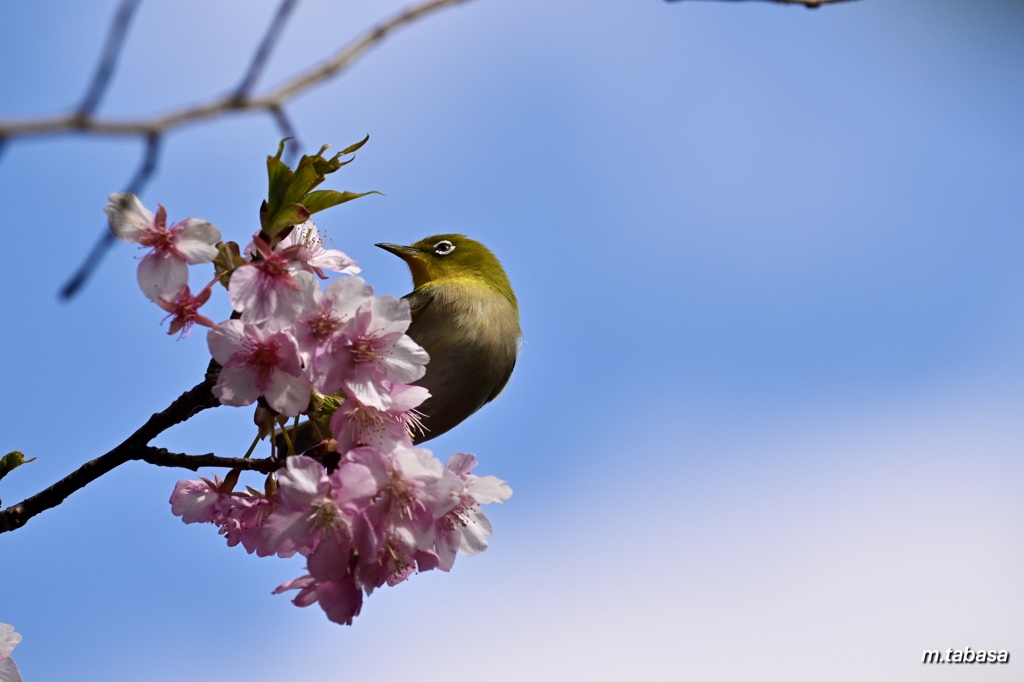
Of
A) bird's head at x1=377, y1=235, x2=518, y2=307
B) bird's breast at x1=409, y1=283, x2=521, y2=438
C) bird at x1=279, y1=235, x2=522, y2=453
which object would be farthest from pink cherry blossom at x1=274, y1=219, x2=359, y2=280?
bird's head at x1=377, y1=235, x2=518, y2=307

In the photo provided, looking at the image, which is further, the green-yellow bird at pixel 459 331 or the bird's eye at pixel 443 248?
the bird's eye at pixel 443 248

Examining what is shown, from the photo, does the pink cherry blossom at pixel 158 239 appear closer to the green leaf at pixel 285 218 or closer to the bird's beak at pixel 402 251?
the green leaf at pixel 285 218

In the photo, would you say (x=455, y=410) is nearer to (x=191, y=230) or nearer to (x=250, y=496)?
(x=250, y=496)

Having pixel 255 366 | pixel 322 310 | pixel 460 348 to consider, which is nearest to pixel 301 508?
pixel 255 366

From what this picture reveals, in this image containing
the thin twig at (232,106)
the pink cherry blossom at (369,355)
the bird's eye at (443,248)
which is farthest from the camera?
the bird's eye at (443,248)

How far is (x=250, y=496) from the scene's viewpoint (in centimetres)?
269

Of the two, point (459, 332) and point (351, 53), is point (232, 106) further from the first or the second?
point (459, 332)

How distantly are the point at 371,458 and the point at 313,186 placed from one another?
90cm

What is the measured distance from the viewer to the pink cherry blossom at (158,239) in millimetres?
2395

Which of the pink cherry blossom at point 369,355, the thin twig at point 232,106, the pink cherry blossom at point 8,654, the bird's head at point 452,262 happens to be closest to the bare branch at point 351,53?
the thin twig at point 232,106

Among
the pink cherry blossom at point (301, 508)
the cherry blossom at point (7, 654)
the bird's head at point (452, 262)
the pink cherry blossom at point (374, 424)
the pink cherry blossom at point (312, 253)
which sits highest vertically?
the bird's head at point (452, 262)

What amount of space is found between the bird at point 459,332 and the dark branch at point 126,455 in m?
Result: 2.18

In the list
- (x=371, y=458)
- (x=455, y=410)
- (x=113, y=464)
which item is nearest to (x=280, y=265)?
(x=371, y=458)

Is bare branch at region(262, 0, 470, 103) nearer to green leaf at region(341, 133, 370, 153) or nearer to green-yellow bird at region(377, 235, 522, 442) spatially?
green leaf at region(341, 133, 370, 153)
